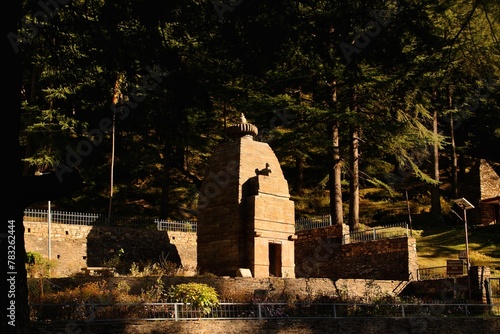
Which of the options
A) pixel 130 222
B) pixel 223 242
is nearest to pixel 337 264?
pixel 223 242

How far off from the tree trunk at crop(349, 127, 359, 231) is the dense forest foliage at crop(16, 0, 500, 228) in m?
0.06

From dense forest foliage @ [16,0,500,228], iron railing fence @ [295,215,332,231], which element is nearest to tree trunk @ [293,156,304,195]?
dense forest foliage @ [16,0,500,228]

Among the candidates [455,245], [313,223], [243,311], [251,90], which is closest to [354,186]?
[313,223]

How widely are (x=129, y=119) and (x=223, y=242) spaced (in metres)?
9.14

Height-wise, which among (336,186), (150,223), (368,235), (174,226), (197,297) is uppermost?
(336,186)

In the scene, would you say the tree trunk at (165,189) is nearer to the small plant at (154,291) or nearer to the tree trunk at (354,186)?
the tree trunk at (354,186)

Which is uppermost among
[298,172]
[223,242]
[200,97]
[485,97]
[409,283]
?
[485,97]

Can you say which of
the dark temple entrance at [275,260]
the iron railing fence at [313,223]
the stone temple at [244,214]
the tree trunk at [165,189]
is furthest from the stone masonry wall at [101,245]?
the iron railing fence at [313,223]

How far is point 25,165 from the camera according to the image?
35562 mm

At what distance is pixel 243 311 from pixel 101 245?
554 inches

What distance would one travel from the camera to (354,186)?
116ft

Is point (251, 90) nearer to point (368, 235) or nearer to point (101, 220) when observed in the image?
point (368, 235)

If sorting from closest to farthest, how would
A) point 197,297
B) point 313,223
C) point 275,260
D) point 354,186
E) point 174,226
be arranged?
point 197,297 → point 275,260 → point 354,186 → point 174,226 → point 313,223

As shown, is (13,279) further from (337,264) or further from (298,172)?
(298,172)
